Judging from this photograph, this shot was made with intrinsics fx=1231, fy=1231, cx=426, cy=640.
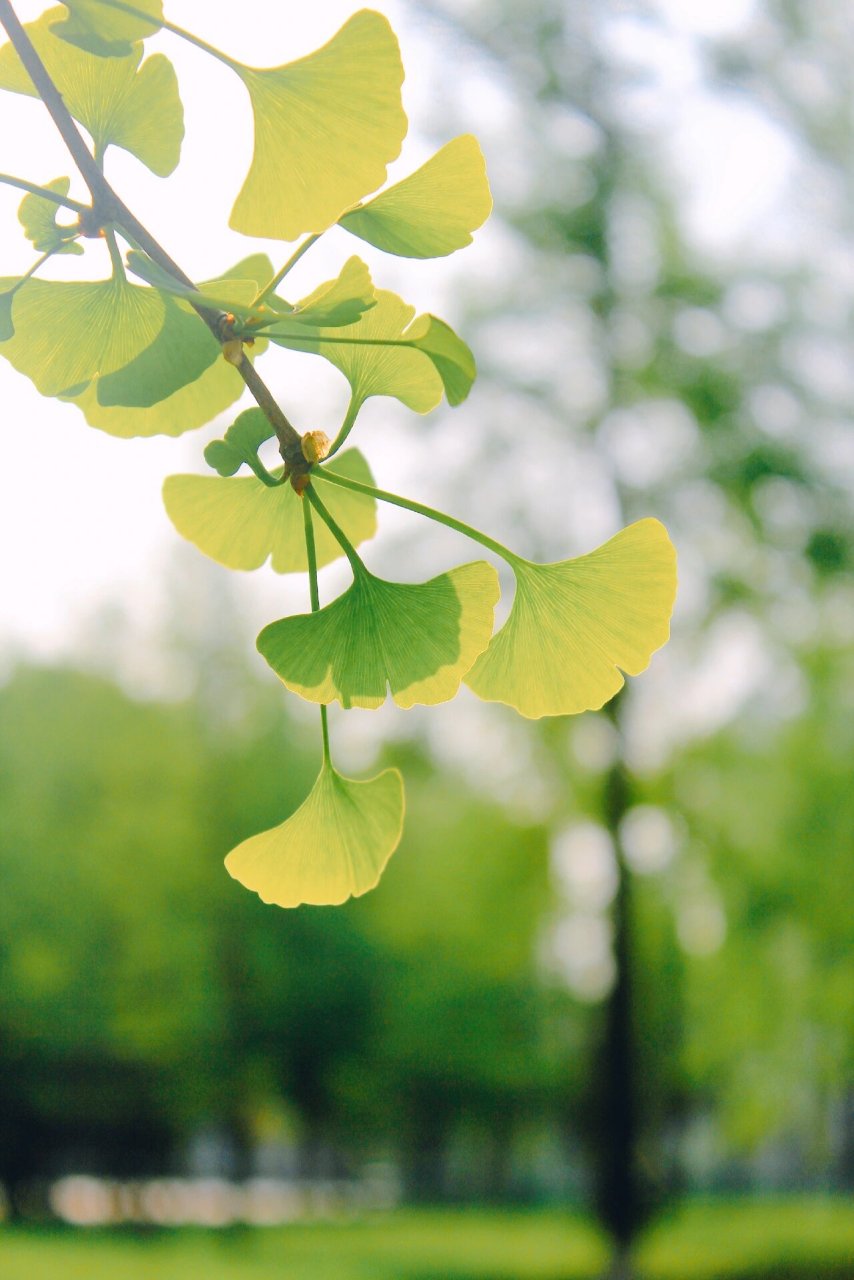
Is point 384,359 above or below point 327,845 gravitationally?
above

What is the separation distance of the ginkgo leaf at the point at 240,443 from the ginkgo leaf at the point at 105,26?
0.29ft

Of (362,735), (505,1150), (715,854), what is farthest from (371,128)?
(505,1150)

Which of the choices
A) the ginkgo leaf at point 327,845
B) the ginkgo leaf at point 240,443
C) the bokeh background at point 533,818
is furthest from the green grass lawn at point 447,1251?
the ginkgo leaf at point 240,443

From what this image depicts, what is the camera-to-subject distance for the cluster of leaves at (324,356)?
280mm

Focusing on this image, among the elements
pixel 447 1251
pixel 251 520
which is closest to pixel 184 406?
pixel 251 520

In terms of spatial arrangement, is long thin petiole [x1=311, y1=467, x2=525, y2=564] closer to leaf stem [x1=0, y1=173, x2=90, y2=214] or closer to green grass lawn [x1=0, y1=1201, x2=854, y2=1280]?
leaf stem [x1=0, y1=173, x2=90, y2=214]

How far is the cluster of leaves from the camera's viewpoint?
280 millimetres

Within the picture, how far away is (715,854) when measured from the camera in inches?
Result: 274

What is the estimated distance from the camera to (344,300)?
272mm

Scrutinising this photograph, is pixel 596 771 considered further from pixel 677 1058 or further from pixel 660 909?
pixel 677 1058

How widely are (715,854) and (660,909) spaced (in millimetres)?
1320

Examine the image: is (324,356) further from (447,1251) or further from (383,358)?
(447,1251)

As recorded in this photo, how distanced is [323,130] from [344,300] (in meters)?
0.05

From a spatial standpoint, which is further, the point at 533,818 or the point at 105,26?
the point at 533,818
